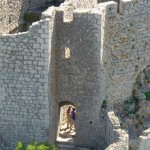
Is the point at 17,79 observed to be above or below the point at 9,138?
above

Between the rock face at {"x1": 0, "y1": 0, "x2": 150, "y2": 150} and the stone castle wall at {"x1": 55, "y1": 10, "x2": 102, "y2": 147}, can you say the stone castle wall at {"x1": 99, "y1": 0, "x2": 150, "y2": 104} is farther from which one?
the stone castle wall at {"x1": 55, "y1": 10, "x2": 102, "y2": 147}

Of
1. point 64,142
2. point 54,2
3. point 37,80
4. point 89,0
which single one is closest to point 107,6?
point 89,0

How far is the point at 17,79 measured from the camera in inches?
1029

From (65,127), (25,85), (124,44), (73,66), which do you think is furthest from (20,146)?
(124,44)

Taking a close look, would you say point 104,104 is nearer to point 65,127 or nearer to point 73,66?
point 73,66

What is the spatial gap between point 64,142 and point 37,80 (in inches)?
140

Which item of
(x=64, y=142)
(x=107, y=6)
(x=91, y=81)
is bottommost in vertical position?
(x=64, y=142)

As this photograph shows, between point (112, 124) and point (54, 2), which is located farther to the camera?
point (54, 2)

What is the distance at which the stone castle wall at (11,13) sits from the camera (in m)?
30.2

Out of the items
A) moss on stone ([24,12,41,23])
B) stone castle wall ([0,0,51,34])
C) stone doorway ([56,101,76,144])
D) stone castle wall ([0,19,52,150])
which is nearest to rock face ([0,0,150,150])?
stone castle wall ([0,19,52,150])

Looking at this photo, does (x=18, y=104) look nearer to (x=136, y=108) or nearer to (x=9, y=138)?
(x=9, y=138)

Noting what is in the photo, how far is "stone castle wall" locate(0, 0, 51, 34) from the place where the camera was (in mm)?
30234

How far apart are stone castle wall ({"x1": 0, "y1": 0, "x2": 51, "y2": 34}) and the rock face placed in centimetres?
379

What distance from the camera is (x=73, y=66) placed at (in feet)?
89.0
